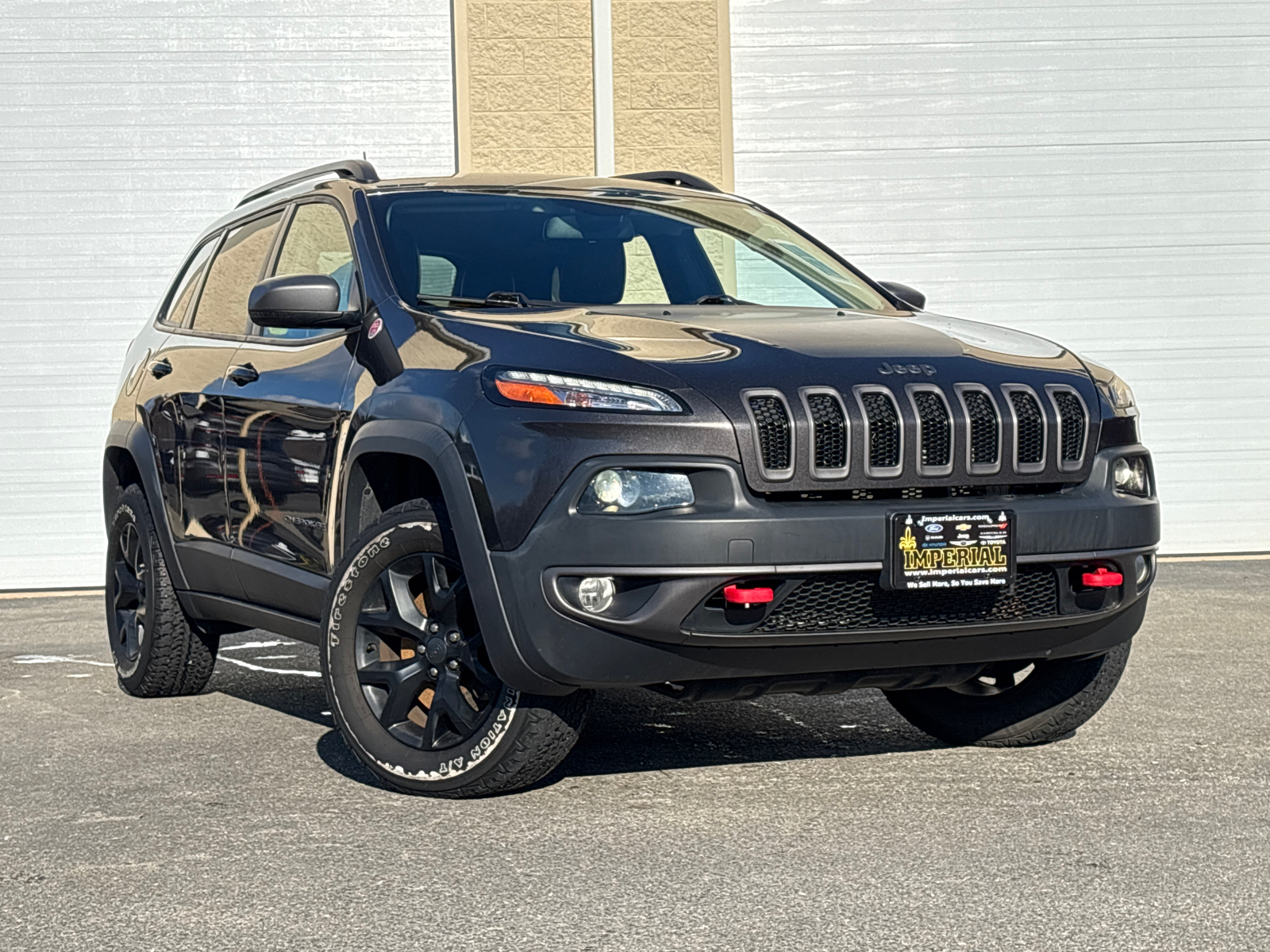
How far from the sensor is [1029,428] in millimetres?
4348

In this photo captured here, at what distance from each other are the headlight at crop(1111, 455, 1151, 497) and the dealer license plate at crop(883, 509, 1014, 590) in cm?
45

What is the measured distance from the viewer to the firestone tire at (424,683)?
4309 mm

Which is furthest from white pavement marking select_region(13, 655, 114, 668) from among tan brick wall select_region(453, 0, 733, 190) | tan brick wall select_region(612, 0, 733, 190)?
tan brick wall select_region(612, 0, 733, 190)

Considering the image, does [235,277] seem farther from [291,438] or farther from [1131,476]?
[1131,476]

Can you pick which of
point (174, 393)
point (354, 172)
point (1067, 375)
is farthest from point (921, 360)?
point (174, 393)

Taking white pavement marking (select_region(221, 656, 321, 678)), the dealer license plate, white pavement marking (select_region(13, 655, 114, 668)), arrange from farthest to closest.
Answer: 1. white pavement marking (select_region(13, 655, 114, 668))
2. white pavement marking (select_region(221, 656, 321, 678))
3. the dealer license plate

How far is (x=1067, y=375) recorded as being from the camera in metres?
4.56

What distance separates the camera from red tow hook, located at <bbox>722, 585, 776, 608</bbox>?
4055mm

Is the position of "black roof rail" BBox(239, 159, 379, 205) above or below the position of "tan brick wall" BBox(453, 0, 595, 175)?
below

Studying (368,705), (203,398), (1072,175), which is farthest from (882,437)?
(1072,175)

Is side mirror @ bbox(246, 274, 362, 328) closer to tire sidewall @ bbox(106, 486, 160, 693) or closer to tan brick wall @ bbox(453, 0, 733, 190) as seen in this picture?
tire sidewall @ bbox(106, 486, 160, 693)

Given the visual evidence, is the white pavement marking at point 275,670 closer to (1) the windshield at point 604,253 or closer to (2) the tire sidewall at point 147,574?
(2) the tire sidewall at point 147,574

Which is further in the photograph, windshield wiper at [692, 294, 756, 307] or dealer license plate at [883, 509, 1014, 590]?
windshield wiper at [692, 294, 756, 307]

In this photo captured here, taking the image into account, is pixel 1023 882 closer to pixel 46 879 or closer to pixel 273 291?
pixel 46 879
